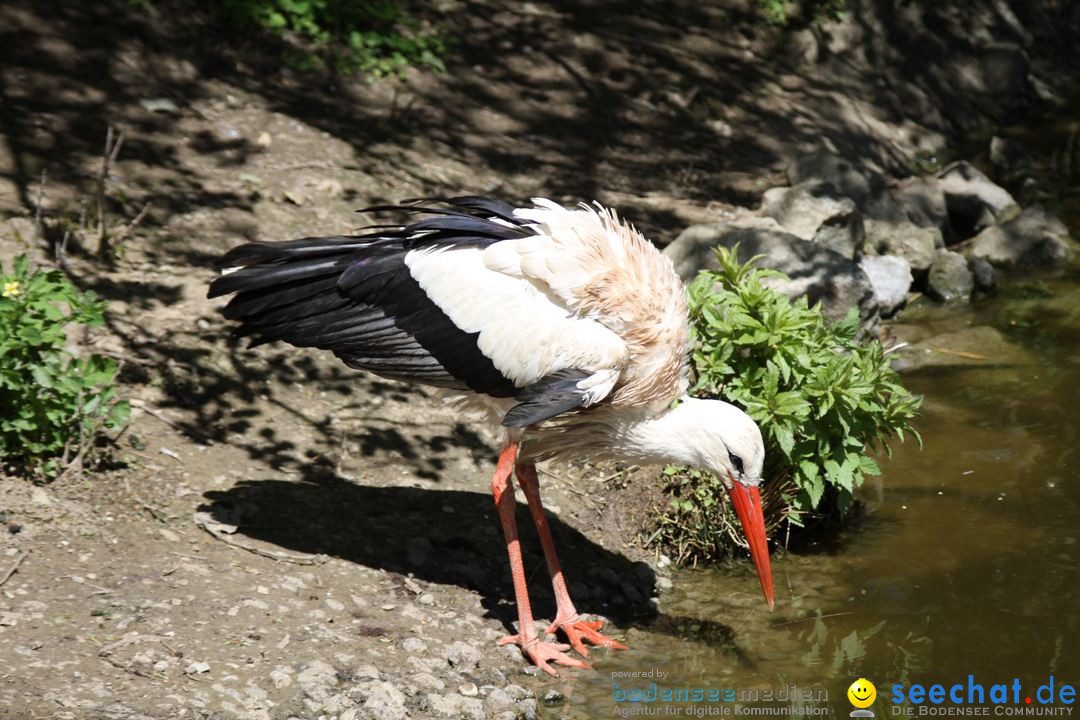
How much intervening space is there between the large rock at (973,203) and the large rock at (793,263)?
2.89 meters

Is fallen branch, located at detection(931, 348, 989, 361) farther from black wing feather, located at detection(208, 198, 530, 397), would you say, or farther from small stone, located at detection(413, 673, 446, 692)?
small stone, located at detection(413, 673, 446, 692)

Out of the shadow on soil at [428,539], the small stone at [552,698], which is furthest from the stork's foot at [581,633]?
the small stone at [552,698]

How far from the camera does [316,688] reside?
14.3 feet

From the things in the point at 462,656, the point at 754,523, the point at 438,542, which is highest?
the point at 754,523

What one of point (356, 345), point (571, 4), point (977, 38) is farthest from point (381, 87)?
point (977, 38)

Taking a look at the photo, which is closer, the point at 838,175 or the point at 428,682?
the point at 428,682

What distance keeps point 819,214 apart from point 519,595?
477cm

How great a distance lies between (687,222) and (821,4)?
4.67 meters

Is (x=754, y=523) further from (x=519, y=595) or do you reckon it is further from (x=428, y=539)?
(x=428, y=539)

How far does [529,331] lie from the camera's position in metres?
4.88

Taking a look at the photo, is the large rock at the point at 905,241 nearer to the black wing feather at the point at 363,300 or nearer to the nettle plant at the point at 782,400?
the nettle plant at the point at 782,400

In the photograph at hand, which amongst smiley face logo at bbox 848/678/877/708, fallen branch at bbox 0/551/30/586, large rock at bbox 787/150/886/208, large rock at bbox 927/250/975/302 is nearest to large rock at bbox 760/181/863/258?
large rock at bbox 787/150/886/208

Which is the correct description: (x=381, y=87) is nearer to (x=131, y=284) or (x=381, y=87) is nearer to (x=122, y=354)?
(x=131, y=284)

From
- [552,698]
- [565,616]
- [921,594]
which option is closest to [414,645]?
[552,698]
